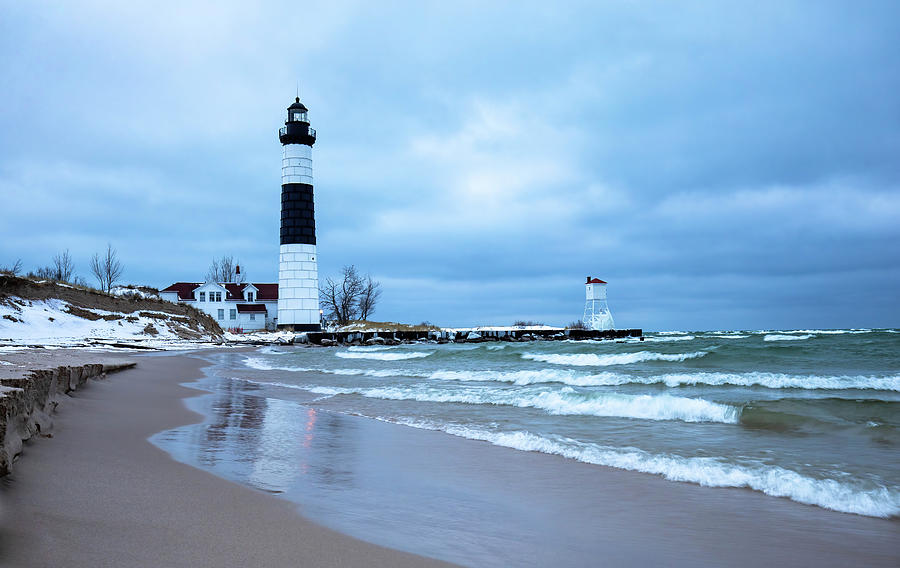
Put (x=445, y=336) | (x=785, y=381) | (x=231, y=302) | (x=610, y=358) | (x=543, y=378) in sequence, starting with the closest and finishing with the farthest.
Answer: (x=785, y=381) → (x=543, y=378) → (x=610, y=358) → (x=445, y=336) → (x=231, y=302)

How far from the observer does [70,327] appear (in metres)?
30.5

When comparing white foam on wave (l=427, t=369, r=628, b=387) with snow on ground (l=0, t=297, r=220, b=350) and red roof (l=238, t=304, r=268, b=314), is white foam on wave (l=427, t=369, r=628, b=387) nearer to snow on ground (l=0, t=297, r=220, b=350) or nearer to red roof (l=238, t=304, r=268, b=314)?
snow on ground (l=0, t=297, r=220, b=350)

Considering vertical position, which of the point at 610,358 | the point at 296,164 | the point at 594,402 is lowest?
the point at 610,358

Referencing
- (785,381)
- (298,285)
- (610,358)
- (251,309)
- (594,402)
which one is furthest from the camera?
(251,309)

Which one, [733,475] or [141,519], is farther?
[733,475]

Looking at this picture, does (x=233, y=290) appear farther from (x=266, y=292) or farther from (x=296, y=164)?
(x=296, y=164)

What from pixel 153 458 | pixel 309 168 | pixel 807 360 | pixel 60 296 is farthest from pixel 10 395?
pixel 309 168

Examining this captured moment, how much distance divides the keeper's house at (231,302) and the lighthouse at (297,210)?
17253mm

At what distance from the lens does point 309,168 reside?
4103 centimetres

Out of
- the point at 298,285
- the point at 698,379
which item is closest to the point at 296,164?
the point at 298,285

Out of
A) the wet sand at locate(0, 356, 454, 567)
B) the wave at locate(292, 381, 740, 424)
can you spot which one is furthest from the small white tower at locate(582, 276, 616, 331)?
the wet sand at locate(0, 356, 454, 567)

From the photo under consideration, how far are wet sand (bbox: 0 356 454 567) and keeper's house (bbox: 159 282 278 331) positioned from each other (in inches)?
2142

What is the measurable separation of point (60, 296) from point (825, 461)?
36.9 metres

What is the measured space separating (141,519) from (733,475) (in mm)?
4775
